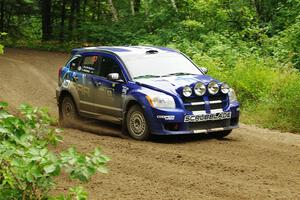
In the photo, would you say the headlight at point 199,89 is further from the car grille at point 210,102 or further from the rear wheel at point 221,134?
the rear wheel at point 221,134

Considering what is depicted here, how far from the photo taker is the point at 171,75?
37.9 ft

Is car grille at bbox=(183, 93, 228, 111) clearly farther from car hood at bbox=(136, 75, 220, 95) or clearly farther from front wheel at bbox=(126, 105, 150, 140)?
front wheel at bbox=(126, 105, 150, 140)

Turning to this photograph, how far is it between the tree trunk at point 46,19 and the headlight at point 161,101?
3113 centimetres

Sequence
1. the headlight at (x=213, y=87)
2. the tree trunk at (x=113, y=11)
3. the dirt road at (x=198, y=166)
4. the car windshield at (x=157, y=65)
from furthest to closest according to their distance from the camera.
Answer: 1. the tree trunk at (x=113, y=11)
2. the car windshield at (x=157, y=65)
3. the headlight at (x=213, y=87)
4. the dirt road at (x=198, y=166)

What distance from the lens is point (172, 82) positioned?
10938 millimetres

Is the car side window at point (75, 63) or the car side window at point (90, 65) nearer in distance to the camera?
the car side window at point (90, 65)

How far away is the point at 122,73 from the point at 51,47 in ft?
82.1

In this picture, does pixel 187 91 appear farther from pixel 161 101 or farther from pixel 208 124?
pixel 208 124

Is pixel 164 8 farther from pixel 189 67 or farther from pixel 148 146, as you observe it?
pixel 148 146

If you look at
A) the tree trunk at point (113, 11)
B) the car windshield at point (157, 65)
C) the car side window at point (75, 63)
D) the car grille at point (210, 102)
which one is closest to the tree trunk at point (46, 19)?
the tree trunk at point (113, 11)

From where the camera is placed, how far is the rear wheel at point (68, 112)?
1288 cm

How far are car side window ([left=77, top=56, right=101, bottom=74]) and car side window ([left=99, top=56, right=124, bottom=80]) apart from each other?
13 centimetres

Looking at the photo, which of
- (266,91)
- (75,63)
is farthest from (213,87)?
(266,91)

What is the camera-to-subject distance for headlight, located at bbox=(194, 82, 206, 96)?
1063 cm
